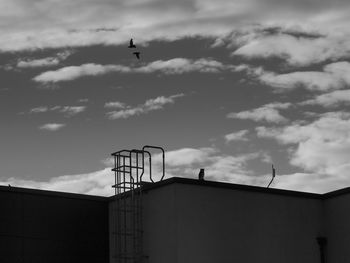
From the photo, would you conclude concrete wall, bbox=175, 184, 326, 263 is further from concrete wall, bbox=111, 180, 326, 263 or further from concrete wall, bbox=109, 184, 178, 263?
concrete wall, bbox=109, 184, 178, 263

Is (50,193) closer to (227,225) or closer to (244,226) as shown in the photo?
(227,225)

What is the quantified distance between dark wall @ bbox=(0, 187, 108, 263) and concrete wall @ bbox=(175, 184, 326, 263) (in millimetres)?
4373

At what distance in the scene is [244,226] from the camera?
2895 cm

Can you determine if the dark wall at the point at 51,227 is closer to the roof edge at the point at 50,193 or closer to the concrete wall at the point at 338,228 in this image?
the roof edge at the point at 50,193

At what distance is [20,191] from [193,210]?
622 cm

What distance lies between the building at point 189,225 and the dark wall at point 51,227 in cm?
4

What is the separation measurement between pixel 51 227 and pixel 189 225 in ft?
17.4

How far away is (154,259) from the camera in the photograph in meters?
28.1

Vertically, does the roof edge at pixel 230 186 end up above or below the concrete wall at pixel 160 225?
above

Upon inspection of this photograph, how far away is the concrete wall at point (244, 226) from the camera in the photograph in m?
27.7

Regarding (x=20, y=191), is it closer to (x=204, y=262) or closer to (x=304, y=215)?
(x=204, y=262)

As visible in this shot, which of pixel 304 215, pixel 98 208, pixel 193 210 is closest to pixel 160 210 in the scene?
pixel 193 210

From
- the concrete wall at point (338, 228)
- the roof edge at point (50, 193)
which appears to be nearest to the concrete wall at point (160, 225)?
the roof edge at point (50, 193)

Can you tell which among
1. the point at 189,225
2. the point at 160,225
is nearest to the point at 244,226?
the point at 189,225
